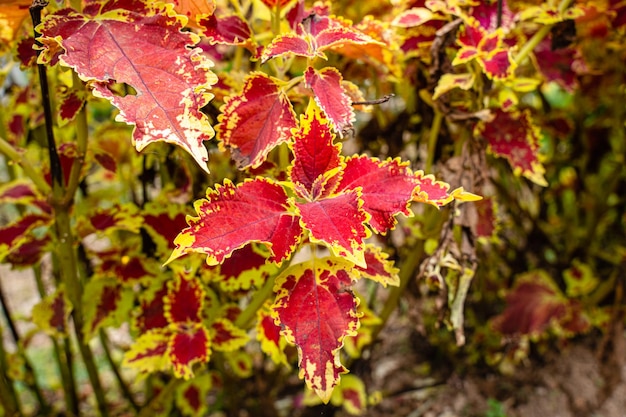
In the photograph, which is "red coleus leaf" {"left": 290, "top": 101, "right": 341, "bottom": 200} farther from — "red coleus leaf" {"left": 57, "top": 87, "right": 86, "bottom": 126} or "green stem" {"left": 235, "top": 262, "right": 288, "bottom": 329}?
"red coleus leaf" {"left": 57, "top": 87, "right": 86, "bottom": 126}

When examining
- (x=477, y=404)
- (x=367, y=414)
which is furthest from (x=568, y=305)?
(x=367, y=414)

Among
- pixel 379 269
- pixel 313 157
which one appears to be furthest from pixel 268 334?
pixel 313 157

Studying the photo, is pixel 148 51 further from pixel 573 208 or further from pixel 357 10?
pixel 573 208

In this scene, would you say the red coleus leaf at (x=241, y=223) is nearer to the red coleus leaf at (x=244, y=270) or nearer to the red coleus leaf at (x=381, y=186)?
the red coleus leaf at (x=381, y=186)

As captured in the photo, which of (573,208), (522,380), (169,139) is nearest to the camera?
(169,139)

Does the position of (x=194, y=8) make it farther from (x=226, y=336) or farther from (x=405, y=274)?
(x=405, y=274)

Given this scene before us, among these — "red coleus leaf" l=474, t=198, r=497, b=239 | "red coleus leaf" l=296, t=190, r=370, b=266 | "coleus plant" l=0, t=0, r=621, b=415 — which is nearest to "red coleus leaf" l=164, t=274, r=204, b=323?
"coleus plant" l=0, t=0, r=621, b=415
